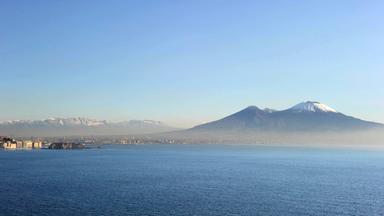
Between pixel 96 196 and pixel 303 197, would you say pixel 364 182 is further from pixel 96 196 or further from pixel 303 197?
pixel 96 196

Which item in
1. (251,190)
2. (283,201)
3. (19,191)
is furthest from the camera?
(251,190)

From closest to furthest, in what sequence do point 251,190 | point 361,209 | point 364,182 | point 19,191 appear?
1. point 361,209
2. point 19,191
3. point 251,190
4. point 364,182

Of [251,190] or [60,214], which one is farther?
[251,190]

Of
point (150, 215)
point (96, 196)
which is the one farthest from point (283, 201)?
point (96, 196)

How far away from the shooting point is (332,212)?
42.3 m

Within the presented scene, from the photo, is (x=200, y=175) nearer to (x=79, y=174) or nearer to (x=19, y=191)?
(x=79, y=174)

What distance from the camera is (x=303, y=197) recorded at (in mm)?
49938

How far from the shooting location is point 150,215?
40.0 m

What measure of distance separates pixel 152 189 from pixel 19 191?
13.7 m

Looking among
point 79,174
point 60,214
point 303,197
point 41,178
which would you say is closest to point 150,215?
point 60,214

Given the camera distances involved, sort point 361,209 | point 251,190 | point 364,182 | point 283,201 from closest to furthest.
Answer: point 361,209, point 283,201, point 251,190, point 364,182

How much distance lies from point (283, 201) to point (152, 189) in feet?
49.2

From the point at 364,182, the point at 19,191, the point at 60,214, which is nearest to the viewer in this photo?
the point at 60,214

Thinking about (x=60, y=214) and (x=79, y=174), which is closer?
(x=60, y=214)
